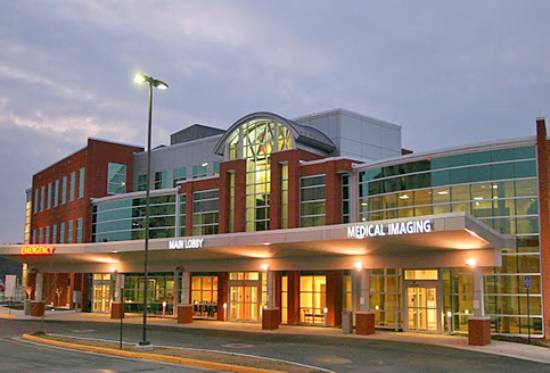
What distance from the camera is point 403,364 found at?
71.7 ft

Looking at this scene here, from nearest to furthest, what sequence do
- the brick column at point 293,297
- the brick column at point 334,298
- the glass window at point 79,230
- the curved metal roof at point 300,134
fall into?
the brick column at point 334,298 → the brick column at point 293,297 → the curved metal roof at point 300,134 → the glass window at point 79,230

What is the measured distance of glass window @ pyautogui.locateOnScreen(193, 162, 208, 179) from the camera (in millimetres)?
56200

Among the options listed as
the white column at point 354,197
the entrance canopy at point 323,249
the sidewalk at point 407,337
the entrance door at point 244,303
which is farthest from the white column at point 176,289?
the white column at point 354,197

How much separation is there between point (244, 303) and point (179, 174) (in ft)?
58.4

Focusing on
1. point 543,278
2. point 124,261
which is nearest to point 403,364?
point 543,278

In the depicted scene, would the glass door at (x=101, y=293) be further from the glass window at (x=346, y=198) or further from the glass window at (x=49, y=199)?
the glass window at (x=346, y=198)

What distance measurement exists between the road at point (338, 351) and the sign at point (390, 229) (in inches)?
179

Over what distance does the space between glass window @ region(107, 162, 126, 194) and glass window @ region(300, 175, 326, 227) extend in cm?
2548

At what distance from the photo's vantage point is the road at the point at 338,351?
21281mm

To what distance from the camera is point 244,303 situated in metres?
44.1

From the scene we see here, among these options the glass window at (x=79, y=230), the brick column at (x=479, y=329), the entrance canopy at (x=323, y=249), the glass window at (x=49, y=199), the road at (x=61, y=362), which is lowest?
the road at (x=61, y=362)

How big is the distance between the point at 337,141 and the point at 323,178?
7.08 m

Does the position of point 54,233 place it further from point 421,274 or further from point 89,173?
point 421,274

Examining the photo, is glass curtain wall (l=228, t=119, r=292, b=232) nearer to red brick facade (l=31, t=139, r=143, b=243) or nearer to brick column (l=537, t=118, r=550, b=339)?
brick column (l=537, t=118, r=550, b=339)
